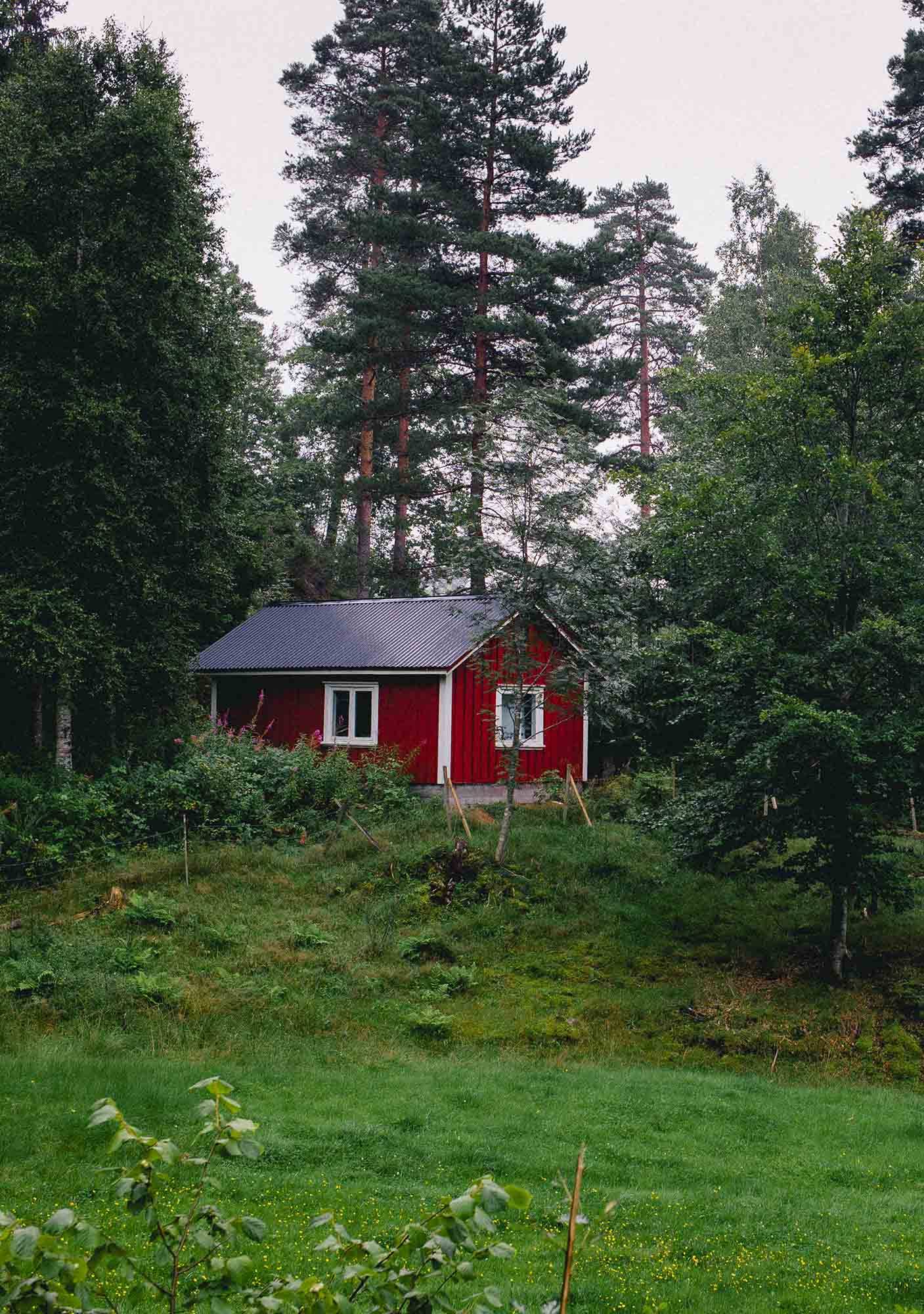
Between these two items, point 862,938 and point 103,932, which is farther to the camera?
point 862,938

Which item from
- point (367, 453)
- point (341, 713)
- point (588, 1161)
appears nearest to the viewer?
point (588, 1161)

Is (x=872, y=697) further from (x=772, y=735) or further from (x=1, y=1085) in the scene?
(x=1, y=1085)

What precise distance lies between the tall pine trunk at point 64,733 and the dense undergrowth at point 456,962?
3804 millimetres

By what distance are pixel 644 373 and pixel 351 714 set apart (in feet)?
75.8

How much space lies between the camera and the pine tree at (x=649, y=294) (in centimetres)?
4206

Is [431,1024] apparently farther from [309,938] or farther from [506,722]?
[506,722]

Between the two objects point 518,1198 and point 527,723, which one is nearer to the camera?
point 518,1198

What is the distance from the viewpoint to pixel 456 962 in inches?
553

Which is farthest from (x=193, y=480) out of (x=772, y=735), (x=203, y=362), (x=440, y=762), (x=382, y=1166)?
(x=382, y=1166)

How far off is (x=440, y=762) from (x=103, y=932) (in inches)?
401

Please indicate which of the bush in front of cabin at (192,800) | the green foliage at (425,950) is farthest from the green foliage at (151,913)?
the green foliage at (425,950)

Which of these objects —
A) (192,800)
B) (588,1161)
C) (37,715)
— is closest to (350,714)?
(192,800)

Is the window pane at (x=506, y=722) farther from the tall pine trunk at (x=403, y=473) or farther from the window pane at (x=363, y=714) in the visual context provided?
the tall pine trunk at (x=403, y=473)

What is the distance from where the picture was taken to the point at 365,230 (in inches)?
1153
